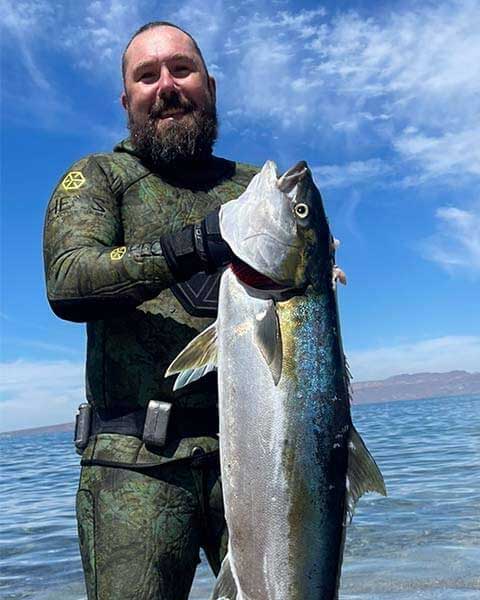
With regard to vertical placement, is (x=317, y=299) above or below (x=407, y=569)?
above

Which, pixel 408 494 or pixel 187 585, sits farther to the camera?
pixel 408 494

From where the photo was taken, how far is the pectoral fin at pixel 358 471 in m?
3.58

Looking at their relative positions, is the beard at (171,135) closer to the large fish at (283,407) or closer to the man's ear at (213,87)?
the man's ear at (213,87)

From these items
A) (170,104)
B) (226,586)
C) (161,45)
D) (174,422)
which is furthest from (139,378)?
(161,45)

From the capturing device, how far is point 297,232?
3607 millimetres

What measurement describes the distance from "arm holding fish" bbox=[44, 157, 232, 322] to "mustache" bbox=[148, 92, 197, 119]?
847 mm

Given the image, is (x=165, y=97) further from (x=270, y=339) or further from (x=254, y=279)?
(x=270, y=339)

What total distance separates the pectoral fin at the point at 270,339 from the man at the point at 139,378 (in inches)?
26.6

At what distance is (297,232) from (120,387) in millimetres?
1472

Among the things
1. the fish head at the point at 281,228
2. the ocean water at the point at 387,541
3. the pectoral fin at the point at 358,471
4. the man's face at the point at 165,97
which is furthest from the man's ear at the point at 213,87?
the ocean water at the point at 387,541

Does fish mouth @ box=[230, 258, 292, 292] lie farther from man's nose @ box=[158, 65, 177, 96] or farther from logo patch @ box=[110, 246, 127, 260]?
man's nose @ box=[158, 65, 177, 96]

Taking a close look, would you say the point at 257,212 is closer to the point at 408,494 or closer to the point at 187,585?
the point at 187,585

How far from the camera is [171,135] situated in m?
4.81

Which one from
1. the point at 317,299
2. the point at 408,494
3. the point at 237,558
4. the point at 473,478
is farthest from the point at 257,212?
the point at 473,478
